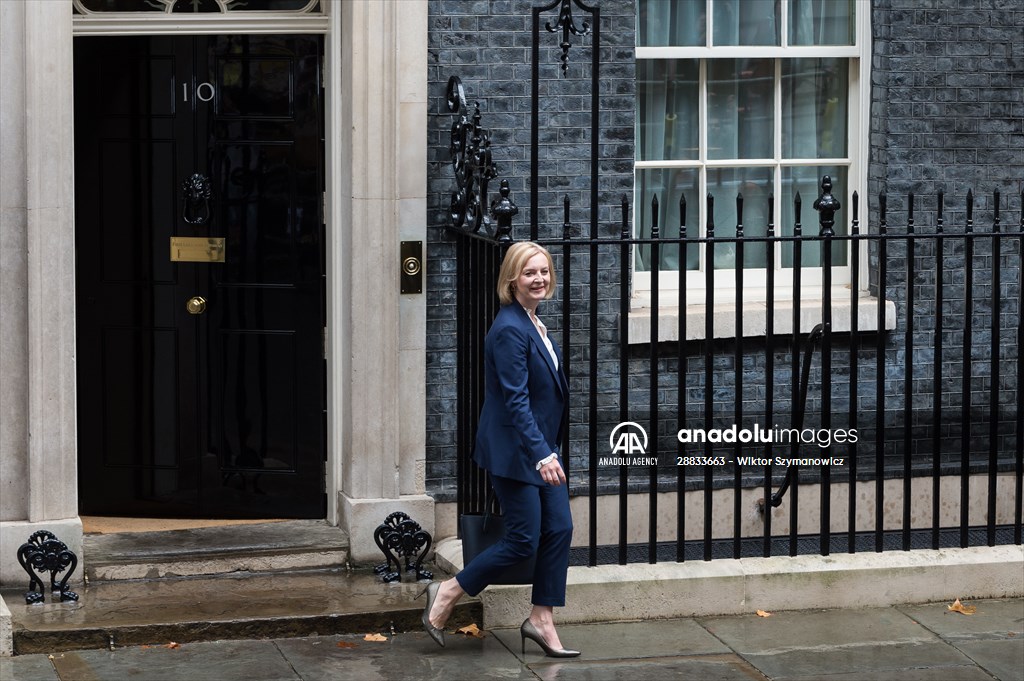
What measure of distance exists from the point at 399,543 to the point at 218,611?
3.12 feet

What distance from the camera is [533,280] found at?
6262mm

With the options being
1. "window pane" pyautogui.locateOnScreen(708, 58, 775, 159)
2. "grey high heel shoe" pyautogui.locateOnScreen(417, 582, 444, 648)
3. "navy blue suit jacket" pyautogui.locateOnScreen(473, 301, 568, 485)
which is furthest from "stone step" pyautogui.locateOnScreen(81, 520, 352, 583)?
"window pane" pyautogui.locateOnScreen(708, 58, 775, 159)

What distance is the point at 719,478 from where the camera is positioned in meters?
8.15

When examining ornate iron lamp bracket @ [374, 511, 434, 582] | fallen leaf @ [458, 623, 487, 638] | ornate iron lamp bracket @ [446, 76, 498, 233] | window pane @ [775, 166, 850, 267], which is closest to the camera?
fallen leaf @ [458, 623, 487, 638]

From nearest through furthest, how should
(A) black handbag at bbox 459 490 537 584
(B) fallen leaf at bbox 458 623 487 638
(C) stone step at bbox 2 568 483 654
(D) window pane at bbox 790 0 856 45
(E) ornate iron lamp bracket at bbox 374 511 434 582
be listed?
(A) black handbag at bbox 459 490 537 584, (C) stone step at bbox 2 568 483 654, (B) fallen leaf at bbox 458 623 487 638, (E) ornate iron lamp bracket at bbox 374 511 434 582, (D) window pane at bbox 790 0 856 45

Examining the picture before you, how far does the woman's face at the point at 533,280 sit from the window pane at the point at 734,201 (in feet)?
7.46

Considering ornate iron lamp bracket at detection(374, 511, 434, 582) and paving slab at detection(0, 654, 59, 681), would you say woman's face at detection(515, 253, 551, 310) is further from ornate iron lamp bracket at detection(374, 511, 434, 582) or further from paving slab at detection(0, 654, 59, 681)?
paving slab at detection(0, 654, 59, 681)

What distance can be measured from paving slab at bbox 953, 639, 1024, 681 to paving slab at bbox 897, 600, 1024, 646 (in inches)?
2.9

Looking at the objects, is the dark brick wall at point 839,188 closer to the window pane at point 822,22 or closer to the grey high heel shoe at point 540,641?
the window pane at point 822,22

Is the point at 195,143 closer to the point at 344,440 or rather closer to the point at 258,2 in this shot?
the point at 258,2

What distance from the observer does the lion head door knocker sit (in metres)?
7.82

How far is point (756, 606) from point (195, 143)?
Answer: 3441 mm

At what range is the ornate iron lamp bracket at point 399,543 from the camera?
745cm

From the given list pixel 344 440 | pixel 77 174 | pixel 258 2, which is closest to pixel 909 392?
pixel 344 440
